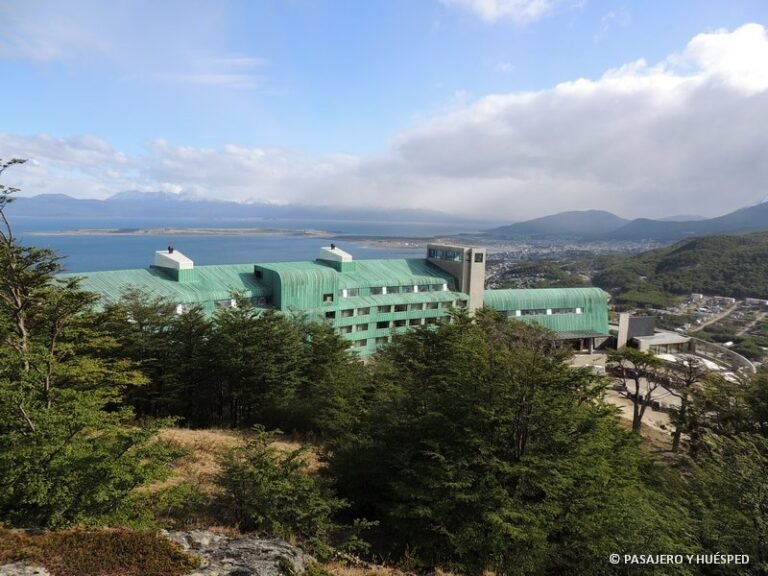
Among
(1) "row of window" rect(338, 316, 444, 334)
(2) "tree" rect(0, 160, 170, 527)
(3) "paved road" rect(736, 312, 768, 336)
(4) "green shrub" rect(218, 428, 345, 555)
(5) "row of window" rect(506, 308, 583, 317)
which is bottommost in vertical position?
(3) "paved road" rect(736, 312, 768, 336)

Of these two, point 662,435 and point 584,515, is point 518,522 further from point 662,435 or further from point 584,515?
point 662,435

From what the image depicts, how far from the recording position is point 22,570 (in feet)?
22.6

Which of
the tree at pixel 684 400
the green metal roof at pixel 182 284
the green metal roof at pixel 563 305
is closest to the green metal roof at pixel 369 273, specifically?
the green metal roof at pixel 182 284

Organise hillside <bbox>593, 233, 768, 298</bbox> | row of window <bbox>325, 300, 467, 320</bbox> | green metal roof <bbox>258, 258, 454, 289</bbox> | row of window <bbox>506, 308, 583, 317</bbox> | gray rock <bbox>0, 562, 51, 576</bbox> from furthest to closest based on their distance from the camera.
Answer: hillside <bbox>593, 233, 768, 298</bbox> < row of window <bbox>506, 308, 583, 317</bbox> < row of window <bbox>325, 300, 467, 320</bbox> < green metal roof <bbox>258, 258, 454, 289</bbox> < gray rock <bbox>0, 562, 51, 576</bbox>

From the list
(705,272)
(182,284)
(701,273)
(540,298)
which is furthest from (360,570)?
(705,272)

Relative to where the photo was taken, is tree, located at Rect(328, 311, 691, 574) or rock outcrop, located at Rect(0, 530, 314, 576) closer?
rock outcrop, located at Rect(0, 530, 314, 576)

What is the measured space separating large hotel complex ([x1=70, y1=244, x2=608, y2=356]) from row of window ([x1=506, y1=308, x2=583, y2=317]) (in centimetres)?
12

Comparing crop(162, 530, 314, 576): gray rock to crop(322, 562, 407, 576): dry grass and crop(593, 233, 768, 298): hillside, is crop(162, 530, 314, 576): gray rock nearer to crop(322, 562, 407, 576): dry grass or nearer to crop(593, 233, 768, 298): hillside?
crop(322, 562, 407, 576): dry grass

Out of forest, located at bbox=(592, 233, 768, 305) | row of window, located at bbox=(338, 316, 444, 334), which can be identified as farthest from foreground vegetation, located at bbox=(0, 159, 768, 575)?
forest, located at bbox=(592, 233, 768, 305)

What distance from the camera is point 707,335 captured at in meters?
89.4

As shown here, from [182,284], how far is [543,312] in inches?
1607

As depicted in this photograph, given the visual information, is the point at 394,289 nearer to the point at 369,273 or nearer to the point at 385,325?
the point at 369,273

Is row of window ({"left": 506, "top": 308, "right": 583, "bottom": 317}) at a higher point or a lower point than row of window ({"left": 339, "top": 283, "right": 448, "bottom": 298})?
lower

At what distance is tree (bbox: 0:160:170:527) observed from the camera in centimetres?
874
